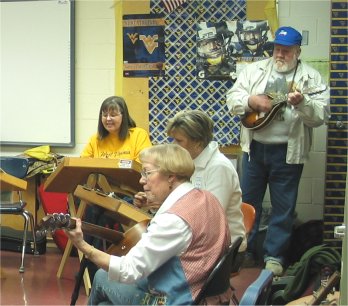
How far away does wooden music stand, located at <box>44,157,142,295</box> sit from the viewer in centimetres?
325

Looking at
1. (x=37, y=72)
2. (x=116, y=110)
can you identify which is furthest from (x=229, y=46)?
(x=37, y=72)

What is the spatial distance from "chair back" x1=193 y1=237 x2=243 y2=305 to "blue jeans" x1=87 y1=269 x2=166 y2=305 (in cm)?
14

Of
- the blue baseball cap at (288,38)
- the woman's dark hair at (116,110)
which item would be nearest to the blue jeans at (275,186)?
the blue baseball cap at (288,38)

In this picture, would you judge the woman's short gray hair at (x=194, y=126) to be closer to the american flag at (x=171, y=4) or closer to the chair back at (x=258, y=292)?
the chair back at (x=258, y=292)

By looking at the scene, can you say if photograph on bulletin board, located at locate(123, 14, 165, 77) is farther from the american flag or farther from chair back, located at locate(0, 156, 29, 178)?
chair back, located at locate(0, 156, 29, 178)

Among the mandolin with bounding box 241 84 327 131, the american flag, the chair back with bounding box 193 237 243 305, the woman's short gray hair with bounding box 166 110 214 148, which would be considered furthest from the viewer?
the american flag

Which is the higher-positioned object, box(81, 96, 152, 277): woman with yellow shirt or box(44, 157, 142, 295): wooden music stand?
box(81, 96, 152, 277): woman with yellow shirt

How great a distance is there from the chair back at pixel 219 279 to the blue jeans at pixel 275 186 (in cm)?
193

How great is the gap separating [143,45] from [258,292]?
334cm

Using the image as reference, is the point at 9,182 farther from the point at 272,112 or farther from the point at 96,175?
the point at 272,112

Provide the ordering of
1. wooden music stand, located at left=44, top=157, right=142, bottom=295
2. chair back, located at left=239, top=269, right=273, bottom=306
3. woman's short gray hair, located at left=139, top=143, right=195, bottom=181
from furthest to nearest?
wooden music stand, located at left=44, top=157, right=142, bottom=295 → woman's short gray hair, located at left=139, top=143, right=195, bottom=181 → chair back, located at left=239, top=269, right=273, bottom=306

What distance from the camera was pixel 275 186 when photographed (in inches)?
158

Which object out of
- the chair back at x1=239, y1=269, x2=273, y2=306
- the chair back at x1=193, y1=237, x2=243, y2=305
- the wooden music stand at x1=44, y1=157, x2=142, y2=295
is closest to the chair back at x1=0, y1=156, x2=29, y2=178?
the wooden music stand at x1=44, y1=157, x2=142, y2=295

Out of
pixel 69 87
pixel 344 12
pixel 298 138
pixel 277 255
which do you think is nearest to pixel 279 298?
pixel 277 255
